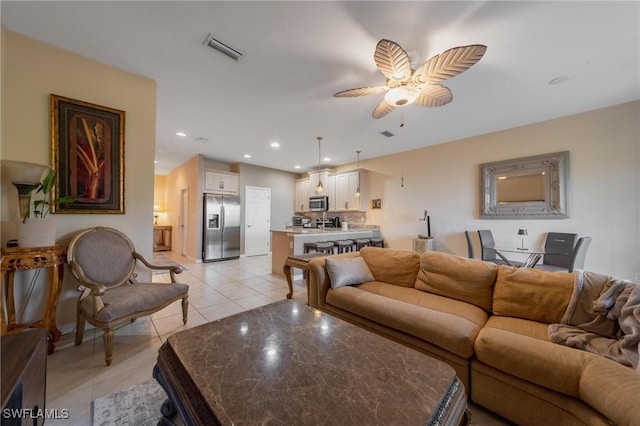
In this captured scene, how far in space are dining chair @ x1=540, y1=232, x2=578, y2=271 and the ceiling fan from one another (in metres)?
2.83

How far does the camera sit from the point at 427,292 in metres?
2.36

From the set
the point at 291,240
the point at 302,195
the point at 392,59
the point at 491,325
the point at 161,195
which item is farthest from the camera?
the point at 161,195

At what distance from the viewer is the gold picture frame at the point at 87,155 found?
223 cm

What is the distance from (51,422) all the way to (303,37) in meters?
3.23

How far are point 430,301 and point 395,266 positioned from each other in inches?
22.8

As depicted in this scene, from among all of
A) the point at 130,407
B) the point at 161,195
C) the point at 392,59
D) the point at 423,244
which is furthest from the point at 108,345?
the point at 161,195

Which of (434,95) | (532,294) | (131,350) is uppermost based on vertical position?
(434,95)

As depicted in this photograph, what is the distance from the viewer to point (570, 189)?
3.64 m

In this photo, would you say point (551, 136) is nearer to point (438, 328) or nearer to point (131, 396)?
point (438, 328)

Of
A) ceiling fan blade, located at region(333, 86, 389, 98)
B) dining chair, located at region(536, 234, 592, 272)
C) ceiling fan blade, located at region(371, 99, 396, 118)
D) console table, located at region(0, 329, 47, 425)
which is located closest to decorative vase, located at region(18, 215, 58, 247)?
console table, located at region(0, 329, 47, 425)

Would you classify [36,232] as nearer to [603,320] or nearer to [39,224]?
[39,224]

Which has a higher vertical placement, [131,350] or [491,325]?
[491,325]

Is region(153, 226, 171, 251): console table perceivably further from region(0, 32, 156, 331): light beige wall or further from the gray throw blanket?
the gray throw blanket

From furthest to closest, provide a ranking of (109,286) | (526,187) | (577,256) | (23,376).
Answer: (526,187) → (577,256) → (109,286) → (23,376)
